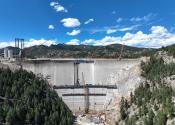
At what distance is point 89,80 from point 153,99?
32248 mm

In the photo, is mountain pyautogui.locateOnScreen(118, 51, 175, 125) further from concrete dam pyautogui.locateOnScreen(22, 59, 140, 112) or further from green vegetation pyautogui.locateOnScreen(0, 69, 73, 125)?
green vegetation pyautogui.locateOnScreen(0, 69, 73, 125)

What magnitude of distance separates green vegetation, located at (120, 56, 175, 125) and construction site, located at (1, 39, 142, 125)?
18.4ft

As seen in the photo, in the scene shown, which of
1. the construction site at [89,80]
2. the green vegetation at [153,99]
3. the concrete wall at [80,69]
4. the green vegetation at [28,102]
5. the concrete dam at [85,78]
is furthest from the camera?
the concrete wall at [80,69]

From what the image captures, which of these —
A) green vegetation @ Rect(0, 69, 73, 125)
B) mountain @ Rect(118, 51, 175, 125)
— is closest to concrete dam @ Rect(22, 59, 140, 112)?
green vegetation @ Rect(0, 69, 73, 125)

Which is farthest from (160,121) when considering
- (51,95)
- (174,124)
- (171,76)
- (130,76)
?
(51,95)

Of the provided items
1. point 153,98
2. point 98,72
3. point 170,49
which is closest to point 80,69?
point 98,72

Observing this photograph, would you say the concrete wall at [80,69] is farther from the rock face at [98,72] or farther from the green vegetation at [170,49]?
the green vegetation at [170,49]

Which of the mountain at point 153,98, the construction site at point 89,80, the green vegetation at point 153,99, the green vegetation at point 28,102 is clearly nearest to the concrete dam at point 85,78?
the construction site at point 89,80

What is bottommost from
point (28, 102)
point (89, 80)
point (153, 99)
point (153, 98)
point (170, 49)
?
point (28, 102)

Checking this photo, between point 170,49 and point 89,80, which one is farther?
point 89,80

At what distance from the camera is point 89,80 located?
424 feet

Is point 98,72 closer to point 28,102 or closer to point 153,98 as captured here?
point 28,102

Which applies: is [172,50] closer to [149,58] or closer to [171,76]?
[149,58]

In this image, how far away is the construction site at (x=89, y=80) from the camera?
121 metres
